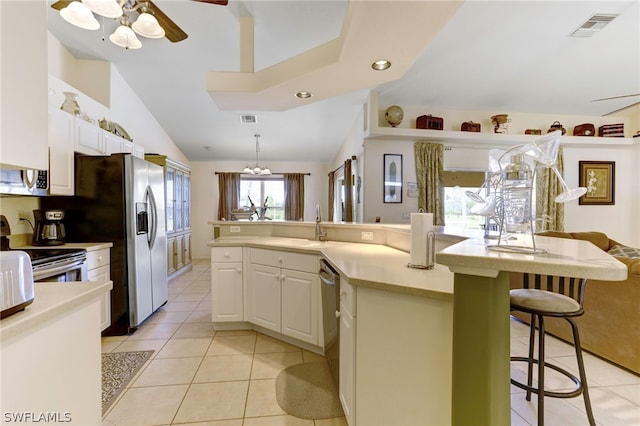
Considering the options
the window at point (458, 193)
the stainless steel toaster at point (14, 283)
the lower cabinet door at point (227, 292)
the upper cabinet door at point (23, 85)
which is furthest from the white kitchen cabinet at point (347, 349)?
the window at point (458, 193)

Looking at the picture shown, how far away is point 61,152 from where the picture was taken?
266 centimetres

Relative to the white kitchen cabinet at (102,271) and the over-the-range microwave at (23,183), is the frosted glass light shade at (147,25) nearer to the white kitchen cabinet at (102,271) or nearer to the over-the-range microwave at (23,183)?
the over-the-range microwave at (23,183)

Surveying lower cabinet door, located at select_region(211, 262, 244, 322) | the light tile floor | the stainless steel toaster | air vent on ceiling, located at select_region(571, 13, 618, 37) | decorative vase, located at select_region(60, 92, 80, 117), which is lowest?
the light tile floor

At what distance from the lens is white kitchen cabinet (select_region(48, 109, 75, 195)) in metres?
2.55

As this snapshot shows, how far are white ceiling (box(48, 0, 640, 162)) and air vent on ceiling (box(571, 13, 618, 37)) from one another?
9cm

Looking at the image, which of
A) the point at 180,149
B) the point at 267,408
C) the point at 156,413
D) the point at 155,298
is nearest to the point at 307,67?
the point at 267,408

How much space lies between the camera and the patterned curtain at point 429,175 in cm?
477

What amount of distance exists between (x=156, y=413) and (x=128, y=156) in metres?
2.32

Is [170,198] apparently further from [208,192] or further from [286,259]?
[286,259]

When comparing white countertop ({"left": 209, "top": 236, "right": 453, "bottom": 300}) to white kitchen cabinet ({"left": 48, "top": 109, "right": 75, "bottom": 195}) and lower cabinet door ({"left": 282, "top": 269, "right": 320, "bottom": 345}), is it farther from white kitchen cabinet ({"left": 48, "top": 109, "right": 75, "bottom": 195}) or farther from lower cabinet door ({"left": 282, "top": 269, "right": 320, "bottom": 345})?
white kitchen cabinet ({"left": 48, "top": 109, "right": 75, "bottom": 195})

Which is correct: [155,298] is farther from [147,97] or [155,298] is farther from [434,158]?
[434,158]

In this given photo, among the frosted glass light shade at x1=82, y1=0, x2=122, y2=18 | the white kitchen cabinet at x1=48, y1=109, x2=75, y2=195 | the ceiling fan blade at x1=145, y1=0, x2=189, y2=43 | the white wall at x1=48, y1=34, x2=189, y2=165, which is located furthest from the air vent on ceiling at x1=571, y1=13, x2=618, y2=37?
the white wall at x1=48, y1=34, x2=189, y2=165

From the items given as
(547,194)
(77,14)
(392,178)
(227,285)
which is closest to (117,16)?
(77,14)

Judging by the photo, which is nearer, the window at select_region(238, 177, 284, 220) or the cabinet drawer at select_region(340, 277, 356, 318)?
the cabinet drawer at select_region(340, 277, 356, 318)
